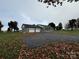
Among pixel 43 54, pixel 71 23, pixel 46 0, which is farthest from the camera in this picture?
pixel 71 23

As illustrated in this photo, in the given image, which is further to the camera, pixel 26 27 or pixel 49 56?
pixel 26 27

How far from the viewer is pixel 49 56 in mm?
13398

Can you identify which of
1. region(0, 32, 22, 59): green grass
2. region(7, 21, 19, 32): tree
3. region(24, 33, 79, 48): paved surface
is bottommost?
region(0, 32, 22, 59): green grass

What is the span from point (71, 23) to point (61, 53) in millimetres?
153683

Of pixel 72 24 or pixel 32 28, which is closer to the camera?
pixel 32 28

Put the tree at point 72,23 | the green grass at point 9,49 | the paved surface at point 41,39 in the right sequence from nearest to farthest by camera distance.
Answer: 1. the green grass at point 9,49
2. the paved surface at point 41,39
3. the tree at point 72,23

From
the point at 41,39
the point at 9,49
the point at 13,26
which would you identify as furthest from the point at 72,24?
the point at 9,49

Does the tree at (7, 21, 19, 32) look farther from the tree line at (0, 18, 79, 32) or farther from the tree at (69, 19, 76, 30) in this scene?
the tree at (69, 19, 76, 30)

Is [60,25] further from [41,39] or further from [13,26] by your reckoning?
[41,39]

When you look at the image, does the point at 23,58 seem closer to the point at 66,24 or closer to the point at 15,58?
the point at 15,58

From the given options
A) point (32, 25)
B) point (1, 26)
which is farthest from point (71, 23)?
point (1, 26)

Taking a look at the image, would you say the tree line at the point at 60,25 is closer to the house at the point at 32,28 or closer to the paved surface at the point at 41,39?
the house at the point at 32,28

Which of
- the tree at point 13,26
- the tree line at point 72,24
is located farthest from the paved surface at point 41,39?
the tree line at point 72,24

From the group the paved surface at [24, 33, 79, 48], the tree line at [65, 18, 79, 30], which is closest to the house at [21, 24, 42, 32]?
the tree line at [65, 18, 79, 30]
